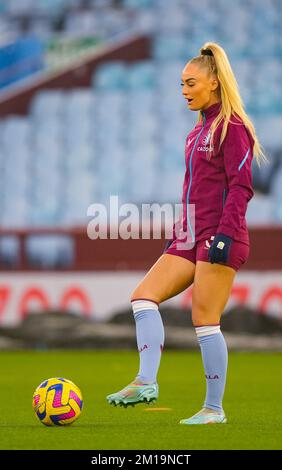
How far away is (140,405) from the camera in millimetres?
8086

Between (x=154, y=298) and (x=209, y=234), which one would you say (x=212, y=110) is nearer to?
(x=209, y=234)

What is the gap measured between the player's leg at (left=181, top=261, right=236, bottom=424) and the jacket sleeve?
0.25m

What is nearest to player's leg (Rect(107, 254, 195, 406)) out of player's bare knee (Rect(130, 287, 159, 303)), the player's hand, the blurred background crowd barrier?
player's bare knee (Rect(130, 287, 159, 303))

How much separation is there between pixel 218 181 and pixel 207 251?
38cm

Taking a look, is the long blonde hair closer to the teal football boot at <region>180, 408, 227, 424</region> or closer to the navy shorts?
the navy shorts

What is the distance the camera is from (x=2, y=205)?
18.9 m

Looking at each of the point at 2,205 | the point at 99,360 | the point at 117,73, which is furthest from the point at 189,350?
the point at 117,73

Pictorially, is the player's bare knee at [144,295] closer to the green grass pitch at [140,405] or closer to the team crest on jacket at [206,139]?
the green grass pitch at [140,405]

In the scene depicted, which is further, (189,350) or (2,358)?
(189,350)

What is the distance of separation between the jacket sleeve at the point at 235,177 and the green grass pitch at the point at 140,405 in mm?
1076

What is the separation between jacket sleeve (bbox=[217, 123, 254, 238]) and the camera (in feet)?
20.0
